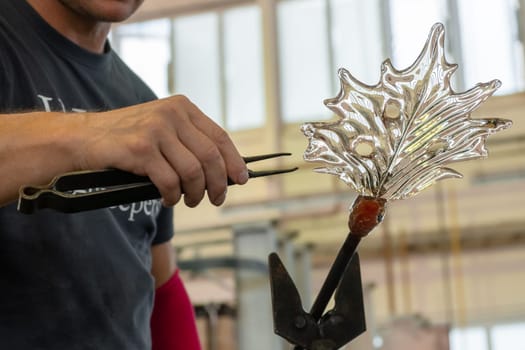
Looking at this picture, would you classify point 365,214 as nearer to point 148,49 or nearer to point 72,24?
point 72,24

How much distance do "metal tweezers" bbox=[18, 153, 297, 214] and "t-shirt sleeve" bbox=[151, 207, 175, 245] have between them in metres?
0.47

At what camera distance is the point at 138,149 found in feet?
1.62

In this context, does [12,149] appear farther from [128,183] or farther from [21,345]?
[21,345]

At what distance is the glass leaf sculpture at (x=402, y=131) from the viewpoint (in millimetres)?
544

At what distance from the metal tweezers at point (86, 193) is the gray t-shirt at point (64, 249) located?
23 centimetres

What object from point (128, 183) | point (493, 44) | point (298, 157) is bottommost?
point (128, 183)

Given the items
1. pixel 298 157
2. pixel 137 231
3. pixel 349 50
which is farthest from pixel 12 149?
pixel 349 50

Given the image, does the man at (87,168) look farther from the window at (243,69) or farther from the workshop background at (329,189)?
the window at (243,69)

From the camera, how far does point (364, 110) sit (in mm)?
551

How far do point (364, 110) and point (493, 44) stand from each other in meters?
3.12

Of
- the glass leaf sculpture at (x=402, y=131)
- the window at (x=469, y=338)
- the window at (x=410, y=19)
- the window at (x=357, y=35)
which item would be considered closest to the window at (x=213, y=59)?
the window at (x=357, y=35)

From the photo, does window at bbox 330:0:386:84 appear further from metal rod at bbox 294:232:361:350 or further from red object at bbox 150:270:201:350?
metal rod at bbox 294:232:361:350

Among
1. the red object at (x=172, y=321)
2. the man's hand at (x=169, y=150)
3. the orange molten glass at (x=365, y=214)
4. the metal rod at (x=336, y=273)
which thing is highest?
the man's hand at (x=169, y=150)

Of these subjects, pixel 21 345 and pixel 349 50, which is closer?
pixel 21 345
